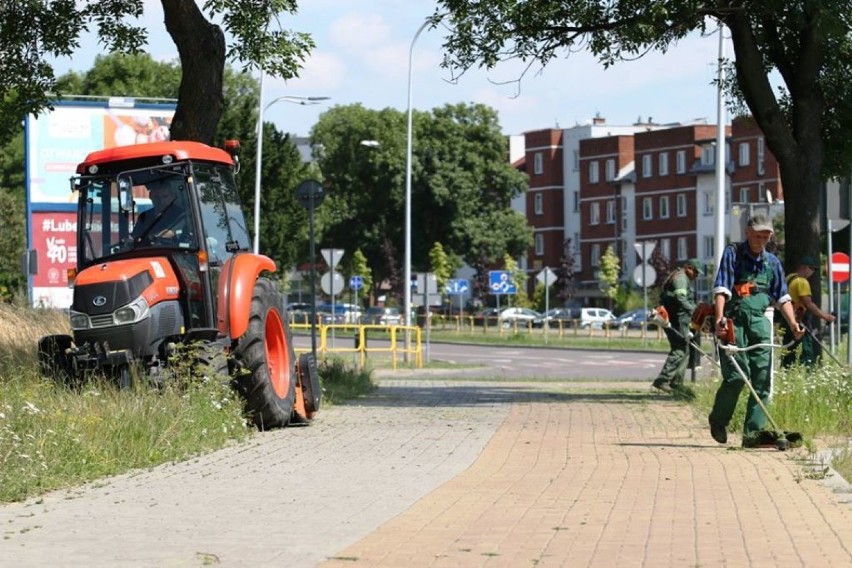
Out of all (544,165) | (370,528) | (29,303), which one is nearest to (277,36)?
(29,303)

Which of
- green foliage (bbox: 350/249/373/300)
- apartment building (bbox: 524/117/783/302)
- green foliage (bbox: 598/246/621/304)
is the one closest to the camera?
green foliage (bbox: 350/249/373/300)

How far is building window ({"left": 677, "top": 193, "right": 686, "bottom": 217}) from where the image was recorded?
109625mm

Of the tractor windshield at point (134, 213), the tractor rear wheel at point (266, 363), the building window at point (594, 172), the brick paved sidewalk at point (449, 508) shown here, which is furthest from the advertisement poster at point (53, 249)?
the building window at point (594, 172)

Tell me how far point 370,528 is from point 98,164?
792cm

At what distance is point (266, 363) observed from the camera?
1623 cm

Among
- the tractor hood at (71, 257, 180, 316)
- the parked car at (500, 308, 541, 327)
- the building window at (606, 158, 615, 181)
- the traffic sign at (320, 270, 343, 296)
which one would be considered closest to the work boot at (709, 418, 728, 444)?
the tractor hood at (71, 257, 180, 316)

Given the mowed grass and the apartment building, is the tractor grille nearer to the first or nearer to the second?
the mowed grass

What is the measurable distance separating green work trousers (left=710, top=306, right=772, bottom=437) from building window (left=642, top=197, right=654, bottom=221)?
99.2 metres

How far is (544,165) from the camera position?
12481cm

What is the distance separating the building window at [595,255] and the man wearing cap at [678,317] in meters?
92.2

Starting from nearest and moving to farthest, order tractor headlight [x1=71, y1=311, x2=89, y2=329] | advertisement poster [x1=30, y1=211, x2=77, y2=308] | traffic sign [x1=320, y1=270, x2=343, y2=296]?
tractor headlight [x1=71, y1=311, x2=89, y2=329], advertisement poster [x1=30, y1=211, x2=77, y2=308], traffic sign [x1=320, y1=270, x2=343, y2=296]

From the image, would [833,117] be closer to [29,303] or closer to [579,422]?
[579,422]

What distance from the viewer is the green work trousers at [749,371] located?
14.1m

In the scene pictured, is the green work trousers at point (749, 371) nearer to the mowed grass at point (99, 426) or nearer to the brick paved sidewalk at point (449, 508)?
the brick paved sidewalk at point (449, 508)
